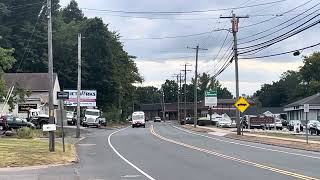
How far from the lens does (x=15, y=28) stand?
10269 centimetres

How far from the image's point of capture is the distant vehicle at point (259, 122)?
76.1m

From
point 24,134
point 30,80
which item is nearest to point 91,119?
point 30,80

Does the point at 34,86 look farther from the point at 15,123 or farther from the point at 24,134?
the point at 24,134

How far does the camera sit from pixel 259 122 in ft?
259

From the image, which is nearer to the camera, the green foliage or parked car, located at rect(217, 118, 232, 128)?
parked car, located at rect(217, 118, 232, 128)

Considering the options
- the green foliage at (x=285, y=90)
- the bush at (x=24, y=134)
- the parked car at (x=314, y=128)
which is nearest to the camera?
the bush at (x=24, y=134)

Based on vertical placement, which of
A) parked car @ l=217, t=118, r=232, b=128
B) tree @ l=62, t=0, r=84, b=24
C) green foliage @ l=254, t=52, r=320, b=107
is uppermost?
tree @ l=62, t=0, r=84, b=24

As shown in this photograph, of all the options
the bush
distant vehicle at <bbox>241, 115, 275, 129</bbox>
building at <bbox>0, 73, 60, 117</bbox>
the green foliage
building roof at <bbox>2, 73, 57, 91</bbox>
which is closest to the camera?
the bush

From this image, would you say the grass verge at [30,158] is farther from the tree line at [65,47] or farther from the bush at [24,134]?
the tree line at [65,47]

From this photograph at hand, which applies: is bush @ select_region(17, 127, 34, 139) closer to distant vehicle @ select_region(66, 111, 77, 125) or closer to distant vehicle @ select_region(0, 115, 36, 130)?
distant vehicle @ select_region(0, 115, 36, 130)

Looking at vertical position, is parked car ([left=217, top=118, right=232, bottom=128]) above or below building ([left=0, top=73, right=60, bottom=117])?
below

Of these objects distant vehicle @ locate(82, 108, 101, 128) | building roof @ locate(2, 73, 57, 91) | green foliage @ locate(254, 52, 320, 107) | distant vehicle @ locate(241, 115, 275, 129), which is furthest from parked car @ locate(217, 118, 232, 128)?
green foliage @ locate(254, 52, 320, 107)

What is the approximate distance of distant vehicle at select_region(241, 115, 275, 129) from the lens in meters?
76.1

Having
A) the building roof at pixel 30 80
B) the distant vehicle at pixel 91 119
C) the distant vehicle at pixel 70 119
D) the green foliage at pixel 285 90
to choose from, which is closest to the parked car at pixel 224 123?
the distant vehicle at pixel 91 119
